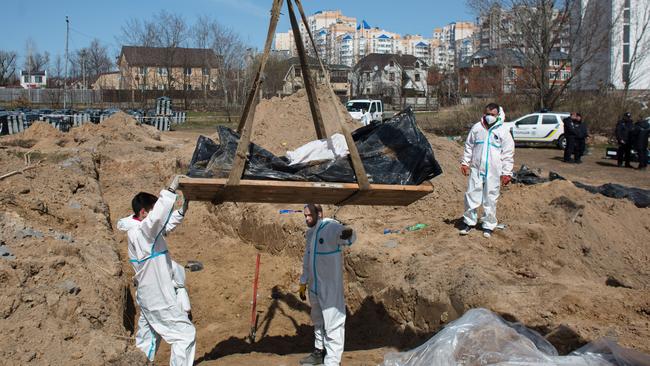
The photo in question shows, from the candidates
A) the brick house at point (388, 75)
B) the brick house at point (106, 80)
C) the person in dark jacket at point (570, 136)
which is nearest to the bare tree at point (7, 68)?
the brick house at point (106, 80)

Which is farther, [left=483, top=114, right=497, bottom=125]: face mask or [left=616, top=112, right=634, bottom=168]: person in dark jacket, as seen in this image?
[left=616, top=112, right=634, bottom=168]: person in dark jacket

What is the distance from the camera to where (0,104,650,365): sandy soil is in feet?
18.7

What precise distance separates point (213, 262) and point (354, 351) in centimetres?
446

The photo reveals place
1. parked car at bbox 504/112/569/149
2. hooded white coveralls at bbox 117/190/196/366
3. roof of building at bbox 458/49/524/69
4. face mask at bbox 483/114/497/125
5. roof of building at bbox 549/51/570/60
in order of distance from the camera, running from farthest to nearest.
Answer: roof of building at bbox 549/51/570/60 < roof of building at bbox 458/49/524/69 < parked car at bbox 504/112/569/149 < face mask at bbox 483/114/497/125 < hooded white coveralls at bbox 117/190/196/366

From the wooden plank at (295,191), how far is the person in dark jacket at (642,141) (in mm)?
15119

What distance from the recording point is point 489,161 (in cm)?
871

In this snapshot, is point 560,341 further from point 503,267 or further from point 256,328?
point 256,328

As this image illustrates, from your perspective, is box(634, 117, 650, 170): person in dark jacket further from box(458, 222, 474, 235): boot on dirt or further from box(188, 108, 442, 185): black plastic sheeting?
box(188, 108, 442, 185): black plastic sheeting

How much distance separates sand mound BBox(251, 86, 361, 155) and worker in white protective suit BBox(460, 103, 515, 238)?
21.4ft

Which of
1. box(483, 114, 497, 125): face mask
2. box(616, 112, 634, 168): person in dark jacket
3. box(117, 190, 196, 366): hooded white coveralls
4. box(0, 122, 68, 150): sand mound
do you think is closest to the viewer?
box(117, 190, 196, 366): hooded white coveralls

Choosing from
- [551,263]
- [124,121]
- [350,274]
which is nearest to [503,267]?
[551,263]

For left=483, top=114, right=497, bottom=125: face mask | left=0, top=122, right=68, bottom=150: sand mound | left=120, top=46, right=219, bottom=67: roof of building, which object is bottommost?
left=0, top=122, right=68, bottom=150: sand mound

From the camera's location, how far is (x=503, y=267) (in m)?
7.94

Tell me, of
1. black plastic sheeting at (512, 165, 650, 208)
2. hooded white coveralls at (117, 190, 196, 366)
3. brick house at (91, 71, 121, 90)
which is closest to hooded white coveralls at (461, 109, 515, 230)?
black plastic sheeting at (512, 165, 650, 208)
